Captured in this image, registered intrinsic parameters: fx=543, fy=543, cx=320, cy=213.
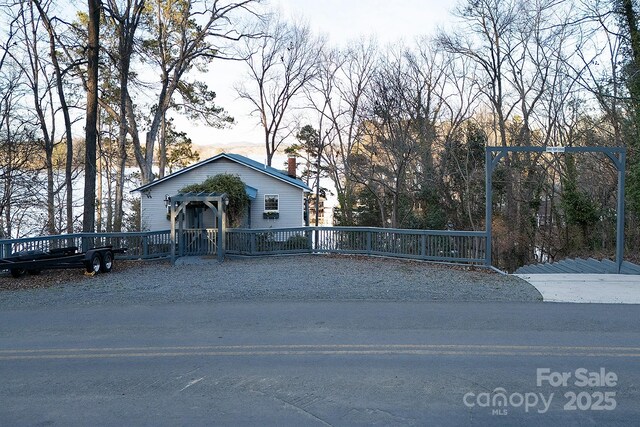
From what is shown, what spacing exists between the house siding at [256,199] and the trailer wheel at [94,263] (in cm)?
1605

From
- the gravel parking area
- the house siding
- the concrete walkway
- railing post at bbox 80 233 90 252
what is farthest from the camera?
the house siding

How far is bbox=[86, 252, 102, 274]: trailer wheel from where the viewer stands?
49.3ft

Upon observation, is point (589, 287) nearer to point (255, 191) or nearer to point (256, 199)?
point (255, 191)

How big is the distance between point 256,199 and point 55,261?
17355 mm

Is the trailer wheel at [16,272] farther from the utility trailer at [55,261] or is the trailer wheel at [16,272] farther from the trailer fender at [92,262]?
the trailer fender at [92,262]

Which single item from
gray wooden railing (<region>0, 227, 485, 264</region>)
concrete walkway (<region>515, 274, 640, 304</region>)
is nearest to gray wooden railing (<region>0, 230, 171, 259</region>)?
gray wooden railing (<region>0, 227, 485, 264</region>)

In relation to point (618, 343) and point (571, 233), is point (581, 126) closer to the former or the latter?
point (571, 233)

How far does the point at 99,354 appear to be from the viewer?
7.08 metres

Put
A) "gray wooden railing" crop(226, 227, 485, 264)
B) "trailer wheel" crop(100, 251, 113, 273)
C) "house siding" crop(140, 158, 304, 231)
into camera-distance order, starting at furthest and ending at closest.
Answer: "house siding" crop(140, 158, 304, 231) < "gray wooden railing" crop(226, 227, 485, 264) < "trailer wheel" crop(100, 251, 113, 273)

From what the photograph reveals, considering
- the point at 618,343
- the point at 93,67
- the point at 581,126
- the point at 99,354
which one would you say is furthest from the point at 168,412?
the point at 581,126

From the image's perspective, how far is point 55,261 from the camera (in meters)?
14.8

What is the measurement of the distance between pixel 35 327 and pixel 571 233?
25694mm

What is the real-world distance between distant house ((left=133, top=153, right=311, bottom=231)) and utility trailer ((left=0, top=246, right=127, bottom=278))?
1555 centimetres

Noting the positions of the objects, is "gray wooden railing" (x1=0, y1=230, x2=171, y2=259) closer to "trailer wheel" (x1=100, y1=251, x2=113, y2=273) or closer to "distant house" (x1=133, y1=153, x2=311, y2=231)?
"trailer wheel" (x1=100, y1=251, x2=113, y2=273)
